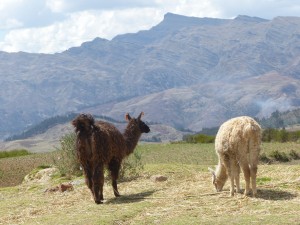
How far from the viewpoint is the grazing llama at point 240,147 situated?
13.6 meters

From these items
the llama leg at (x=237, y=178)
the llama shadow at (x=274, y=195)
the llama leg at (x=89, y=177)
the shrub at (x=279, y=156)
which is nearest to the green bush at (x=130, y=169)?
the llama leg at (x=89, y=177)

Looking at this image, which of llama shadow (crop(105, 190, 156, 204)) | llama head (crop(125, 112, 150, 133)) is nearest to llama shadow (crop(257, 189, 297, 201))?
llama shadow (crop(105, 190, 156, 204))

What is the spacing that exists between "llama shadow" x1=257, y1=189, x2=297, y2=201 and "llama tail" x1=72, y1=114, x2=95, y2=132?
526 cm

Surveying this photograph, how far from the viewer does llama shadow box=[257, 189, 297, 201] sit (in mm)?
13484

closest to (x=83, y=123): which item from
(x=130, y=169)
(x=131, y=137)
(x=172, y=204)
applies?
(x=131, y=137)

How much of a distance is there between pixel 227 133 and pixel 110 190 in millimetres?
5650

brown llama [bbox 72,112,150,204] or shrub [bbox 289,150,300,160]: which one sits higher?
brown llama [bbox 72,112,150,204]

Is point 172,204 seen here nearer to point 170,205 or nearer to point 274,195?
point 170,205

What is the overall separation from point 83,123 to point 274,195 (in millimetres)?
5839

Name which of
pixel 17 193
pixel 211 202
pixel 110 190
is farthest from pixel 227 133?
pixel 17 193

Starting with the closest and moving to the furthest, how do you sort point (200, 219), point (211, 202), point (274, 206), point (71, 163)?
point (200, 219)
point (274, 206)
point (211, 202)
point (71, 163)

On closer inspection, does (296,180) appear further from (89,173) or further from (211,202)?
(89,173)

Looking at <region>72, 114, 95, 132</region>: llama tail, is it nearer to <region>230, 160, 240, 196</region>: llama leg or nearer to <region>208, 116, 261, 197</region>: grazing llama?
<region>208, 116, 261, 197</region>: grazing llama

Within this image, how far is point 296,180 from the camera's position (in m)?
15.9
